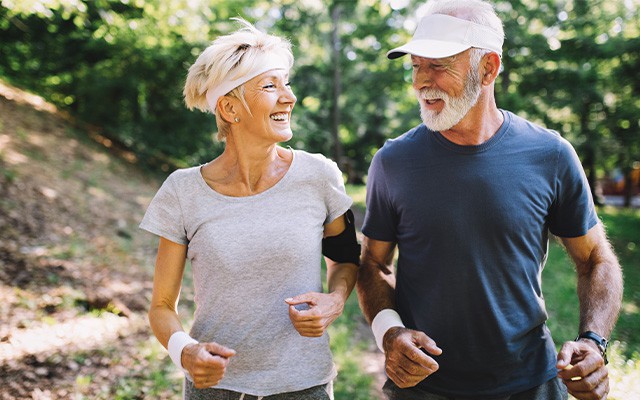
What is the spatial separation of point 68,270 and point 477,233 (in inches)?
215

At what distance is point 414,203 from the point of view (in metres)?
2.33

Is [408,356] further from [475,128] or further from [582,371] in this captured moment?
[475,128]

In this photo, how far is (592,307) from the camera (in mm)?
2266

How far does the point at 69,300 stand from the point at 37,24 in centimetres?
1155

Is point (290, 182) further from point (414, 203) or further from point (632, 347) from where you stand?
point (632, 347)

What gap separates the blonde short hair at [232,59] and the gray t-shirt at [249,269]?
0.41 meters

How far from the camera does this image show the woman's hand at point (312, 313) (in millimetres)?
2031

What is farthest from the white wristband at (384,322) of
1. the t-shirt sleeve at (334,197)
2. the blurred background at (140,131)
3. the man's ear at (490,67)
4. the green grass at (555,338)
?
the blurred background at (140,131)

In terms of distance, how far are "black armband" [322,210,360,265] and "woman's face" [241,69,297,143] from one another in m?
0.52

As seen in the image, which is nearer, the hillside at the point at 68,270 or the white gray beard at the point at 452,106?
the white gray beard at the point at 452,106

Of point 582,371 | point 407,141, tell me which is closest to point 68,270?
point 407,141

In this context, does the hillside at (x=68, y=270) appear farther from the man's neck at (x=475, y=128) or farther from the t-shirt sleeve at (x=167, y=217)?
the man's neck at (x=475, y=128)

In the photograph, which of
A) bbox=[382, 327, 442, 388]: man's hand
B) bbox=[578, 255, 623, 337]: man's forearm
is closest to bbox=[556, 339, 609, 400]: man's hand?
bbox=[578, 255, 623, 337]: man's forearm

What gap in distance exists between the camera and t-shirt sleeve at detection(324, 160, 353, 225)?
2.33 metres
